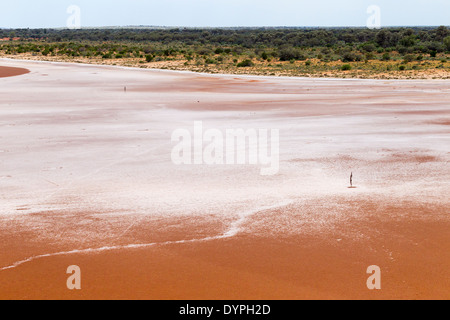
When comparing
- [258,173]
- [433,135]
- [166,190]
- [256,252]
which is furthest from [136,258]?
[433,135]

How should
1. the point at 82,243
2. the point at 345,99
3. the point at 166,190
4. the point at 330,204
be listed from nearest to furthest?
1. the point at 82,243
2. the point at 330,204
3. the point at 166,190
4. the point at 345,99

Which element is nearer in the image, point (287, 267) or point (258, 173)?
point (287, 267)

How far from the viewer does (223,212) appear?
10.3 meters

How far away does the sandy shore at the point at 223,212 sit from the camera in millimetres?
7516

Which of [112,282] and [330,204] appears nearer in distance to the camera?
[112,282]

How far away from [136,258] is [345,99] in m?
22.1

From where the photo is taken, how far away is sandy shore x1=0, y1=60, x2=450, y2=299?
7.52 m

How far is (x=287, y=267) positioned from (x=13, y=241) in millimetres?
3904

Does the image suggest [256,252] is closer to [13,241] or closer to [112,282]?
[112,282]

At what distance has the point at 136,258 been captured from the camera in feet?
27.0
